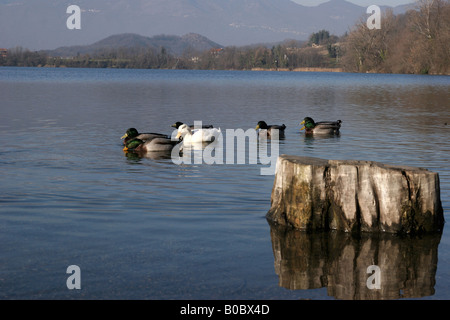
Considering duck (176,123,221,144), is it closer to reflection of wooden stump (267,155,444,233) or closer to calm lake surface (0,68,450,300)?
calm lake surface (0,68,450,300)

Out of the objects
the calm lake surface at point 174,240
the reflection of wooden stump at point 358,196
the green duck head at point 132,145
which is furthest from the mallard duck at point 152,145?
the reflection of wooden stump at point 358,196

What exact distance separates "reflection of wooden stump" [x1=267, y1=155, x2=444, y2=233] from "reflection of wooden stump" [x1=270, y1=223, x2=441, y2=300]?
0.19 meters

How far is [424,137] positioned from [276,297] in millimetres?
18902

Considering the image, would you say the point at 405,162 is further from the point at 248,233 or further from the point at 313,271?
the point at 313,271

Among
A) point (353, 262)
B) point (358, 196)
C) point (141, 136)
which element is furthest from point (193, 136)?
point (353, 262)

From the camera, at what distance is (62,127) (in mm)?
26922

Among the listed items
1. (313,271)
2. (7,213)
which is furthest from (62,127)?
(313,271)

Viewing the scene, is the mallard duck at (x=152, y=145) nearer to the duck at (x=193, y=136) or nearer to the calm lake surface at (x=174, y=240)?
the calm lake surface at (x=174, y=240)

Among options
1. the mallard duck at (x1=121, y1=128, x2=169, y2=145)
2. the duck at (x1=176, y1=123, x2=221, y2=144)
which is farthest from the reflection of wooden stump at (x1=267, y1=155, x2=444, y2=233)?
the duck at (x1=176, y1=123, x2=221, y2=144)

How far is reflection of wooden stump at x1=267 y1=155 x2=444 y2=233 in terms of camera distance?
9.20m

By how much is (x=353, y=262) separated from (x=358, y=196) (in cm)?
135

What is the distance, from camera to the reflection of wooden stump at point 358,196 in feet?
30.2

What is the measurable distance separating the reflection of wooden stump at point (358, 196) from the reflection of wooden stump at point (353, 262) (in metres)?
0.19

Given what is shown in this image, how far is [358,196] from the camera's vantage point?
30.7 ft
